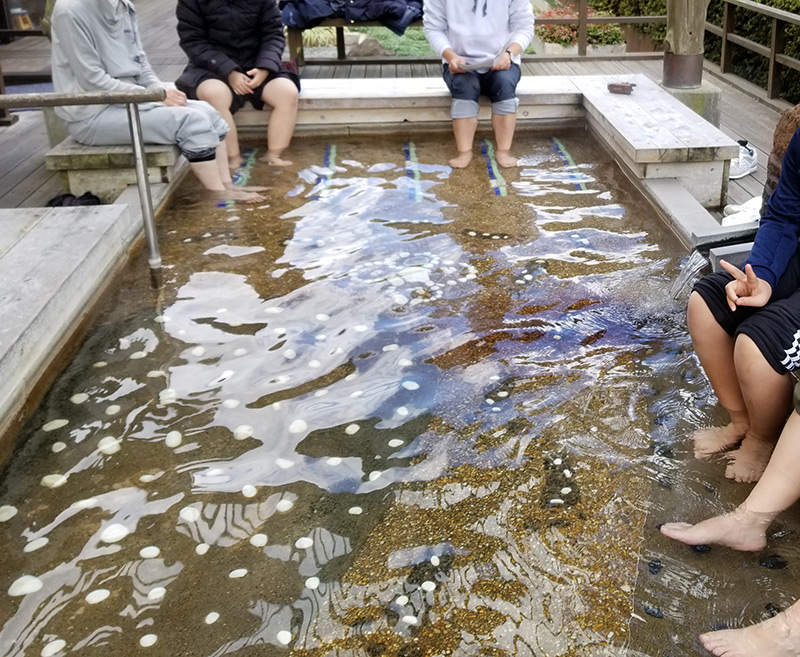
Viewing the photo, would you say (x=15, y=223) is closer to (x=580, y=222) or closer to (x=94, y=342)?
(x=94, y=342)

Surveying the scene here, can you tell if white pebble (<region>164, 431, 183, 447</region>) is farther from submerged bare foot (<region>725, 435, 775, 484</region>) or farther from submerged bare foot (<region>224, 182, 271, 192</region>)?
submerged bare foot (<region>224, 182, 271, 192</region>)

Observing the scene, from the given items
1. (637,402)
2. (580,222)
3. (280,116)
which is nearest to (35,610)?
(637,402)

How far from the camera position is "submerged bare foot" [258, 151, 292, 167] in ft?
17.6

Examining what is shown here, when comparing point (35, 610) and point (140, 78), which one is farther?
point (140, 78)

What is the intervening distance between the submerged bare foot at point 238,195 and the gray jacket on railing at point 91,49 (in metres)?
0.66

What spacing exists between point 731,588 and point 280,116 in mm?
4285

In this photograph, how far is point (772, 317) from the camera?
2.18 m

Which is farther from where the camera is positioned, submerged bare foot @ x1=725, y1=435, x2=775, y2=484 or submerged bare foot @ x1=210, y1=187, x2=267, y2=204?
submerged bare foot @ x1=210, y1=187, x2=267, y2=204

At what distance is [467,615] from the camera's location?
199 cm

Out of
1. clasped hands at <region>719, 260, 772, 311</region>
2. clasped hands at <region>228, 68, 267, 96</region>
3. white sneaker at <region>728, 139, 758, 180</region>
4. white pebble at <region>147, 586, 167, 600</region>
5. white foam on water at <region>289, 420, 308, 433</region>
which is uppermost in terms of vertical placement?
clasped hands at <region>228, 68, 267, 96</region>

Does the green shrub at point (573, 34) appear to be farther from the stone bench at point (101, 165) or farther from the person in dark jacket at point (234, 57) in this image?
the stone bench at point (101, 165)

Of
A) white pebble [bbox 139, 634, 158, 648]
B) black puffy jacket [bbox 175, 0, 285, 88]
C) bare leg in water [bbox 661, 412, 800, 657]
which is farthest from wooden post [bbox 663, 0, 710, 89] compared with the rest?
white pebble [bbox 139, 634, 158, 648]

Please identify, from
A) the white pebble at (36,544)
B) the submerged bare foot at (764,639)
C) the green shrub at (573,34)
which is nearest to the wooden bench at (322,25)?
the green shrub at (573,34)

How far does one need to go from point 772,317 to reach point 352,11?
233 inches
